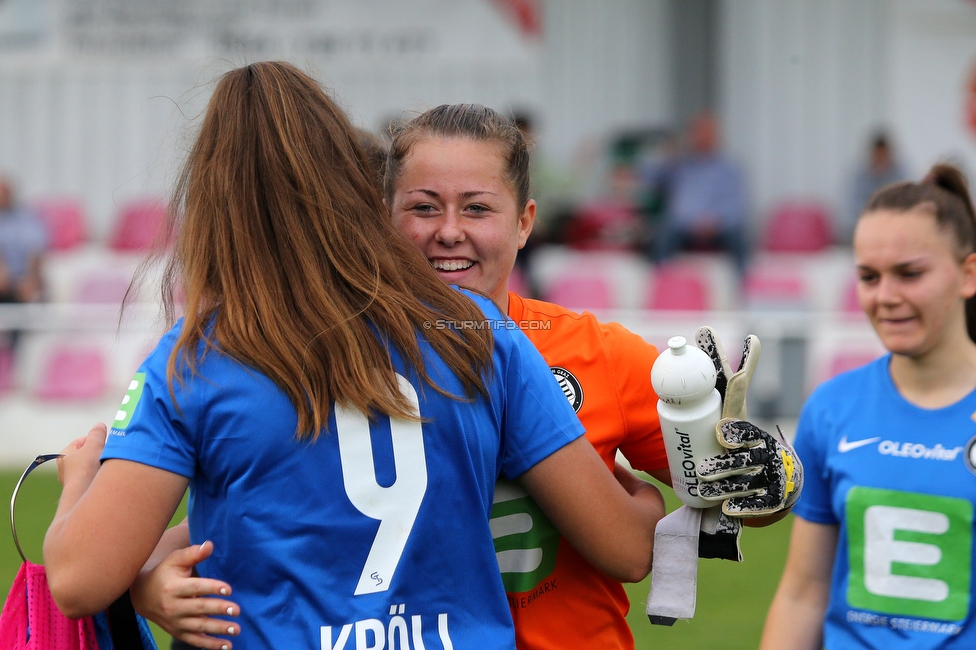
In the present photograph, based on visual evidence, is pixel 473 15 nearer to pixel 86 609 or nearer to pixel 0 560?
pixel 0 560

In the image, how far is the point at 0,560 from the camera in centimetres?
579

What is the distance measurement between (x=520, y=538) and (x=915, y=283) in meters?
1.13

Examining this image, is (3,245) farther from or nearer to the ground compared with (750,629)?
farther from the ground

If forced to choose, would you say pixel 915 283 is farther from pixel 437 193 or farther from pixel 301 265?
pixel 301 265

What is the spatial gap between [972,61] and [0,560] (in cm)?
1069

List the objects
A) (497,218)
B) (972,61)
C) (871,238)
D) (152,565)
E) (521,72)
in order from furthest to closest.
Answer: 1. (521,72)
2. (972,61)
3. (871,238)
4. (497,218)
5. (152,565)

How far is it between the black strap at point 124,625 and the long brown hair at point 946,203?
185 cm

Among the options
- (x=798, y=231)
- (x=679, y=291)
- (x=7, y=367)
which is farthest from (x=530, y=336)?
(x=798, y=231)

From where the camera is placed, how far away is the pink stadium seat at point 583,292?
33.6 ft

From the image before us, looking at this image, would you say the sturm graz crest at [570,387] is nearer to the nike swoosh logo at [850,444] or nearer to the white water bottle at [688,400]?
the white water bottle at [688,400]

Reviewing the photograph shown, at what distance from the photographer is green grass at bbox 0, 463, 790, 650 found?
15.5 ft

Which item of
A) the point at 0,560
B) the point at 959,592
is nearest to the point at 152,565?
the point at 959,592

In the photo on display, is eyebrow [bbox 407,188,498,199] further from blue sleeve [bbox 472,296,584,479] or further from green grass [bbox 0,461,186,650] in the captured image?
green grass [bbox 0,461,186,650]

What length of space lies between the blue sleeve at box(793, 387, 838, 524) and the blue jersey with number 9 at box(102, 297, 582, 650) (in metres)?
1.09
